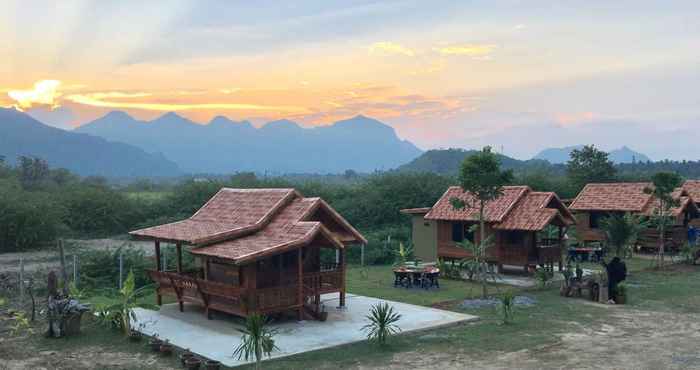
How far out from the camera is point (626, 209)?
3625 cm

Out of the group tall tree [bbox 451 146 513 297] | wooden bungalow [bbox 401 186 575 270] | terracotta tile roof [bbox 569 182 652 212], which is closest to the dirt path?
tall tree [bbox 451 146 513 297]

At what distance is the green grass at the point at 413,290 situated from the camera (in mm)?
22772

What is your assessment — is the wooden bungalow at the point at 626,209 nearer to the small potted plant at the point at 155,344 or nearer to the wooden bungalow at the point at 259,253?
the wooden bungalow at the point at 259,253

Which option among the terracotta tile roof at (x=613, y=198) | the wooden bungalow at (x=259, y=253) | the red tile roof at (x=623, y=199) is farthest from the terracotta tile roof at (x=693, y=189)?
the wooden bungalow at (x=259, y=253)

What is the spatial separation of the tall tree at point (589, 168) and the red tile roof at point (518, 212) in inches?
1166

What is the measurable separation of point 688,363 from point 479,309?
23.6ft

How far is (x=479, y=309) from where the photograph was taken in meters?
20.6

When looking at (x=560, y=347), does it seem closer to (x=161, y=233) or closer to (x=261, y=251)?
(x=261, y=251)

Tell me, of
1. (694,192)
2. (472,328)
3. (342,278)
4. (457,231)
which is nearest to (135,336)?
(342,278)

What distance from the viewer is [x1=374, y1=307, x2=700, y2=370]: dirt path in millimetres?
14156

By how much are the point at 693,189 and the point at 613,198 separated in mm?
7993

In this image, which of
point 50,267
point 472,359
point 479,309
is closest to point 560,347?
point 472,359

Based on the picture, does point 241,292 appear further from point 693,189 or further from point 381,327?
point 693,189

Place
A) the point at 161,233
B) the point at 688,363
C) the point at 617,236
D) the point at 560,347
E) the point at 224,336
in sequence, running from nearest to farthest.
→ the point at 688,363, the point at 560,347, the point at 224,336, the point at 161,233, the point at 617,236
